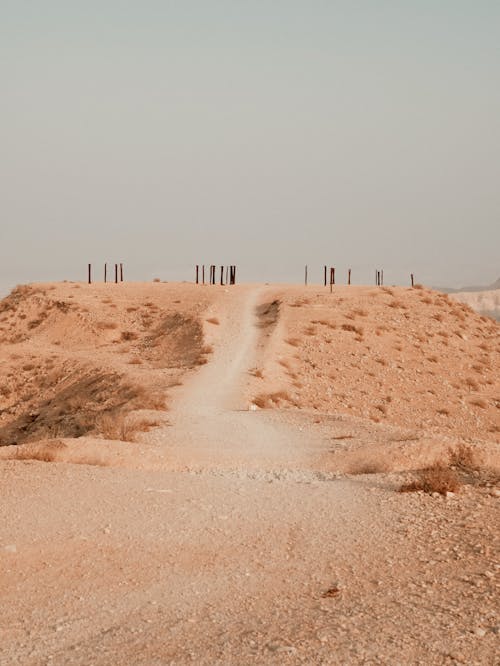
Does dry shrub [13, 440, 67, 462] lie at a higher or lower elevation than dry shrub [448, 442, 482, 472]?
higher

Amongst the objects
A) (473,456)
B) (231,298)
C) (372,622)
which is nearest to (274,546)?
(372,622)

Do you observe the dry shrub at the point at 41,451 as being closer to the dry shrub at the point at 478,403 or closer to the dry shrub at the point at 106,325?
the dry shrub at the point at 478,403

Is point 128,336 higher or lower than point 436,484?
higher

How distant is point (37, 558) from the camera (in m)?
10.3

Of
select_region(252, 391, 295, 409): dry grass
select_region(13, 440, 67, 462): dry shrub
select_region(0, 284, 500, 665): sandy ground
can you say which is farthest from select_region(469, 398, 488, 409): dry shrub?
select_region(13, 440, 67, 462): dry shrub

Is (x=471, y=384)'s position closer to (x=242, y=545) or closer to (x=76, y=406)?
(x=76, y=406)

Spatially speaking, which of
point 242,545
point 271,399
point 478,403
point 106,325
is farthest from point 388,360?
point 242,545

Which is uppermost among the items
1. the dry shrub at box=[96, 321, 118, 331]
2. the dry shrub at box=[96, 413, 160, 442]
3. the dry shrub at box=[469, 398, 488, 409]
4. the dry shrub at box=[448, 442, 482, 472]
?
the dry shrub at box=[96, 321, 118, 331]

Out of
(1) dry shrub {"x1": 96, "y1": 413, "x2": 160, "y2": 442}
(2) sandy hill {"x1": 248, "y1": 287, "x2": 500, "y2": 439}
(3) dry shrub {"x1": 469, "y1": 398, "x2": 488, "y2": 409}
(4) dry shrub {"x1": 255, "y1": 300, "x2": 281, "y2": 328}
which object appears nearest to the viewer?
(1) dry shrub {"x1": 96, "y1": 413, "x2": 160, "y2": 442}

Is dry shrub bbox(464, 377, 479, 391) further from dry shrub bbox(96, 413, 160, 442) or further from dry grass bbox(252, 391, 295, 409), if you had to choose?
dry shrub bbox(96, 413, 160, 442)

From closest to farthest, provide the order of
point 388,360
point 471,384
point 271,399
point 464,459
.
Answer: point 464,459
point 271,399
point 471,384
point 388,360

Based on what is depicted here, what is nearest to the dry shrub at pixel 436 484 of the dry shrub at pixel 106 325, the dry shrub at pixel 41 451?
the dry shrub at pixel 41 451

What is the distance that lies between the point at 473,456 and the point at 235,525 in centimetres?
704

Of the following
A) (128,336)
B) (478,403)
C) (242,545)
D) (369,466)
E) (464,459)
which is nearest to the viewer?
(242,545)
